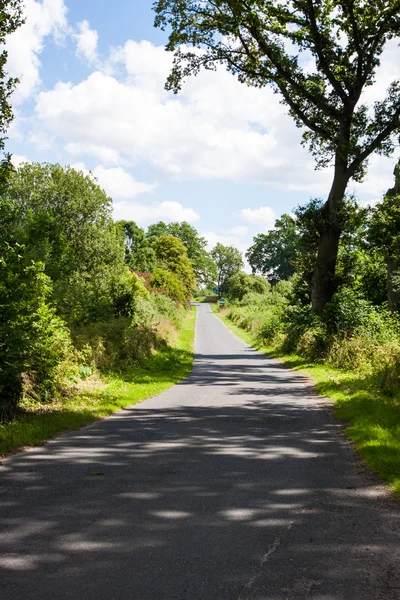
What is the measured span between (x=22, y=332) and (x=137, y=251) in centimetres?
7264

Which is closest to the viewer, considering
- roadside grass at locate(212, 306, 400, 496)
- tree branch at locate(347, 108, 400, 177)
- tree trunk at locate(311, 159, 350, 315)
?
roadside grass at locate(212, 306, 400, 496)

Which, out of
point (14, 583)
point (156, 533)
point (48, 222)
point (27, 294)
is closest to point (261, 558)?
point (156, 533)

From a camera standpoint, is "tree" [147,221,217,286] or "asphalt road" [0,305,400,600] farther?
"tree" [147,221,217,286]

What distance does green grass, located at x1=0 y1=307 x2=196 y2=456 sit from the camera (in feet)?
27.2

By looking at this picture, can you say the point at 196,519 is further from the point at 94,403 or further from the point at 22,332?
the point at 94,403

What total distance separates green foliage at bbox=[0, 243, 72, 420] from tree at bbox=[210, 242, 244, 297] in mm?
151079

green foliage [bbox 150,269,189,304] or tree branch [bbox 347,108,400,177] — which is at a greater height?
tree branch [bbox 347,108,400,177]

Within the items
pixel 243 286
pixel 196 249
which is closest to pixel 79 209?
pixel 243 286

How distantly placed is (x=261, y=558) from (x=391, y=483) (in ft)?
8.80

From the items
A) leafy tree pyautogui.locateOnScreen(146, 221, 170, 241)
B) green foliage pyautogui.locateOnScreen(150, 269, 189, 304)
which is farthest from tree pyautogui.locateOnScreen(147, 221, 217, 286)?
green foliage pyautogui.locateOnScreen(150, 269, 189, 304)

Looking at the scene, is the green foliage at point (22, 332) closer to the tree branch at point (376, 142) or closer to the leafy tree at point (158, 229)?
the tree branch at point (376, 142)

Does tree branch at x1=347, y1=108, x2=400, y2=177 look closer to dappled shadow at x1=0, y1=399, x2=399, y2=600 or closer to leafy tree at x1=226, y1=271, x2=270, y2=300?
dappled shadow at x1=0, y1=399, x2=399, y2=600

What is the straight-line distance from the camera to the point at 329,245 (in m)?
23.1

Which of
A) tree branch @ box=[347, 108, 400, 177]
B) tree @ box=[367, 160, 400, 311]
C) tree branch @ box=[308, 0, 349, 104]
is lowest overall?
tree @ box=[367, 160, 400, 311]
